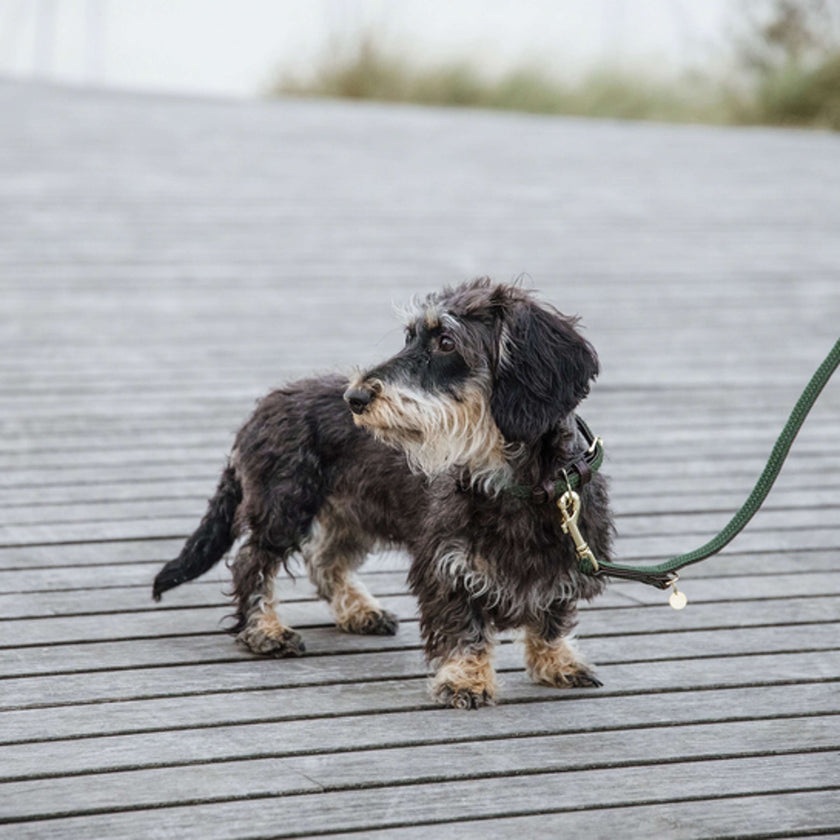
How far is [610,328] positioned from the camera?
6652 mm

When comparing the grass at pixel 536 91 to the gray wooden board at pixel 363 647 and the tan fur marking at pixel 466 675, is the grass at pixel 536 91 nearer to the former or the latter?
the gray wooden board at pixel 363 647

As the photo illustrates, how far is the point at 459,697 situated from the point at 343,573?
65 cm

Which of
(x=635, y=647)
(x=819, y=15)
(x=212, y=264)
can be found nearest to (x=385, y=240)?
(x=212, y=264)

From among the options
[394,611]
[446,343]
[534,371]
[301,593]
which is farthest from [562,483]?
[301,593]

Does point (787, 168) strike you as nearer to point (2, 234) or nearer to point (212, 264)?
point (212, 264)

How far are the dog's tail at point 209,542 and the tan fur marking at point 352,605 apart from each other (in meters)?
0.31

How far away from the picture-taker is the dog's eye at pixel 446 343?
2805 mm

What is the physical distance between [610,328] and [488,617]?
12.7 ft

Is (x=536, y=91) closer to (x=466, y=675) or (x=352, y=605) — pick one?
(x=352, y=605)

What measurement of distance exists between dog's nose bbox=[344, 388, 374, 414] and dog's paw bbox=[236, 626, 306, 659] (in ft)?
2.28

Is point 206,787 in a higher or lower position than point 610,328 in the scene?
lower

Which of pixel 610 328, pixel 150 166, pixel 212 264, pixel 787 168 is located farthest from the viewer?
pixel 787 168

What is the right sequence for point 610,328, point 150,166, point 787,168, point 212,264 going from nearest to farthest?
point 610,328 → point 212,264 → point 150,166 → point 787,168

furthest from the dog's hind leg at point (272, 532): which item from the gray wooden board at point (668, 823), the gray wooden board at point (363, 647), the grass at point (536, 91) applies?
the grass at point (536, 91)
